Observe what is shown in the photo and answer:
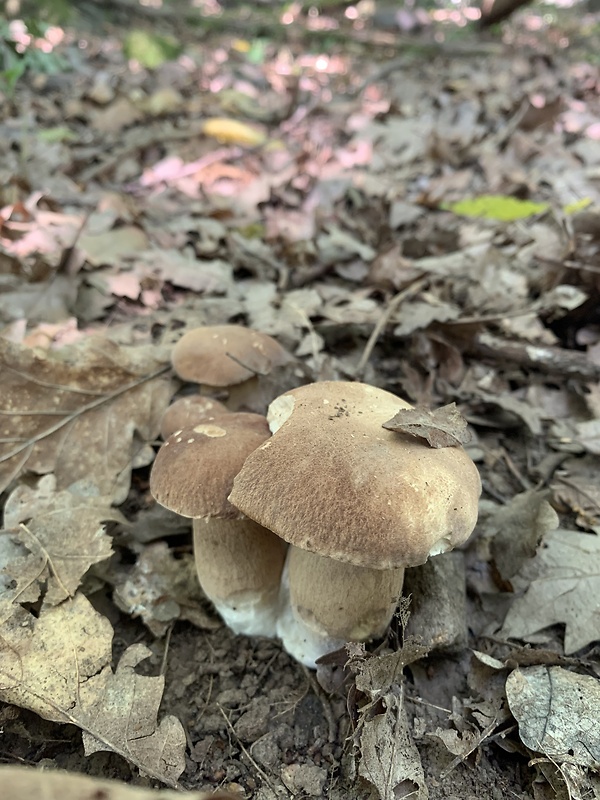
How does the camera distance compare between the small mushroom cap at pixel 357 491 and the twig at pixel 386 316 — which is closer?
the small mushroom cap at pixel 357 491

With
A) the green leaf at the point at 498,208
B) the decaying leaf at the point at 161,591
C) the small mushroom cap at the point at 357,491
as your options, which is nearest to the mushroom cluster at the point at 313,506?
the small mushroom cap at the point at 357,491

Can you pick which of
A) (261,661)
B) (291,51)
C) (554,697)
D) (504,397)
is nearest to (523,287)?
(504,397)

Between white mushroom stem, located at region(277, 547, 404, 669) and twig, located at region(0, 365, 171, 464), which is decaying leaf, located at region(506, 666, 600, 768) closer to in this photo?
white mushroom stem, located at region(277, 547, 404, 669)

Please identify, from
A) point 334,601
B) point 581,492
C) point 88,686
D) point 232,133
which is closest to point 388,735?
point 334,601

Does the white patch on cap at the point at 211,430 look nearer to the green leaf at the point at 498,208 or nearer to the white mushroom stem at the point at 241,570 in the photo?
the white mushroom stem at the point at 241,570

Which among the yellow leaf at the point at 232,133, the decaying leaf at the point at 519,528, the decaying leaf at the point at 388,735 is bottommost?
the decaying leaf at the point at 388,735

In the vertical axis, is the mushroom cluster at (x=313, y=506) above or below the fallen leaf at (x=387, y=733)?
above

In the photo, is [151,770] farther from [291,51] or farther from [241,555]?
[291,51]

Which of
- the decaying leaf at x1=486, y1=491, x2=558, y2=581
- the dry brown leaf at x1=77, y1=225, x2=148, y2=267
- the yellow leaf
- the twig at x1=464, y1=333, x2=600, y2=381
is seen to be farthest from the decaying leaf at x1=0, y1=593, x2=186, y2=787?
the yellow leaf
